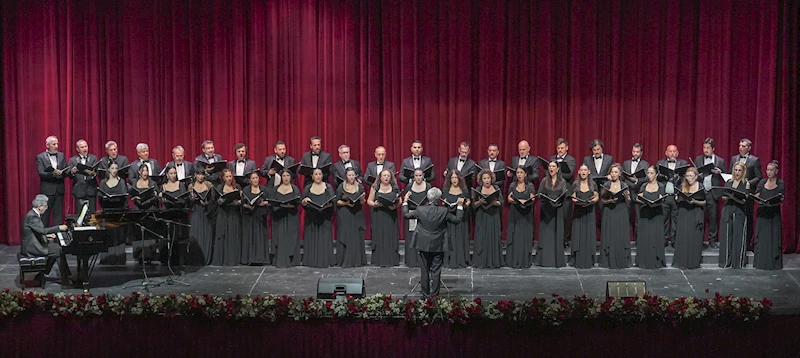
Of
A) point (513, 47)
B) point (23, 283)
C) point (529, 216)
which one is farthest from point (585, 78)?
point (23, 283)

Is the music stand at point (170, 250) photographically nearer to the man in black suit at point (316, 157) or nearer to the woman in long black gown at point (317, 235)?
the woman in long black gown at point (317, 235)

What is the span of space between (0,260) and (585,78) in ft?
26.7

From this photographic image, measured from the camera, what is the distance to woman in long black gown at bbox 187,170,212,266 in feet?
39.4

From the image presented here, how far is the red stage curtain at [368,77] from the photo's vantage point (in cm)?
1334

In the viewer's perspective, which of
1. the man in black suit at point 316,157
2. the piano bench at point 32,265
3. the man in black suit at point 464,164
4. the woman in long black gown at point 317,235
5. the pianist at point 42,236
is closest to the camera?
the pianist at point 42,236

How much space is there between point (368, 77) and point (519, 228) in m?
3.29

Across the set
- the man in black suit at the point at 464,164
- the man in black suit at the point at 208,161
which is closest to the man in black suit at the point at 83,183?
the man in black suit at the point at 208,161

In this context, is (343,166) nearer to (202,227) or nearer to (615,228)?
(202,227)

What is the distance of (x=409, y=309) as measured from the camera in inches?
340

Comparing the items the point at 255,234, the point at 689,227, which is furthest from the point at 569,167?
the point at 255,234

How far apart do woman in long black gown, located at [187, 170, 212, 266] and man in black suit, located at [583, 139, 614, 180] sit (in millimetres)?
4753

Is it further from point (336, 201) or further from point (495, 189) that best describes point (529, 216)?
point (336, 201)

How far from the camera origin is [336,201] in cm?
1201

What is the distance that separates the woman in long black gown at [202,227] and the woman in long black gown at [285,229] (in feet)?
2.53
